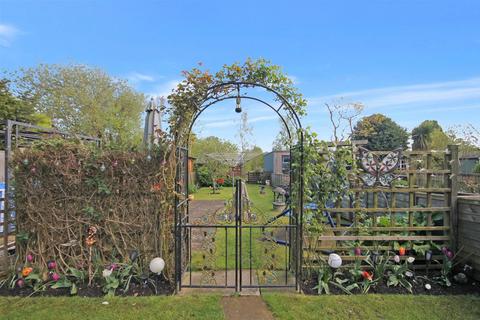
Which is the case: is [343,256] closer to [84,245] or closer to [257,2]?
[84,245]

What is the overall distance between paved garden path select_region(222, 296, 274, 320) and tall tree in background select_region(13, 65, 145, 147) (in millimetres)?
12802

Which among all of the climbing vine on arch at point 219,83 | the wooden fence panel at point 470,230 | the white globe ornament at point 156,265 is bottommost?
the white globe ornament at point 156,265

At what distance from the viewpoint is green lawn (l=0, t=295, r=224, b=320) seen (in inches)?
96.2

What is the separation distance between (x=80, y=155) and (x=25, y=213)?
39.5 inches

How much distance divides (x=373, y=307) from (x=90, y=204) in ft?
11.4

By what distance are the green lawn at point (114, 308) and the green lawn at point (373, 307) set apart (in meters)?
0.71

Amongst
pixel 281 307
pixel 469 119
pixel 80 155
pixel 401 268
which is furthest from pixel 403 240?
pixel 469 119

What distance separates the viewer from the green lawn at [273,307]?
2449 mm

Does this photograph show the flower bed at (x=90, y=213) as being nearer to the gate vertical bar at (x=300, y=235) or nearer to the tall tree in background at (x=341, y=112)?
the gate vertical bar at (x=300, y=235)

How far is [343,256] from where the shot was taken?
128 inches

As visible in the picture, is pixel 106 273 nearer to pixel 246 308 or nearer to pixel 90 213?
pixel 90 213

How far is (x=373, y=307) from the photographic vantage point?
263cm

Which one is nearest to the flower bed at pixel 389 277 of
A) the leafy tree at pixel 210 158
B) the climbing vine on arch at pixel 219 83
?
the climbing vine on arch at pixel 219 83

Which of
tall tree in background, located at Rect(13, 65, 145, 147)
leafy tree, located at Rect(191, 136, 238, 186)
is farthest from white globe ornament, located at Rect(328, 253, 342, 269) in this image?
tall tree in background, located at Rect(13, 65, 145, 147)
